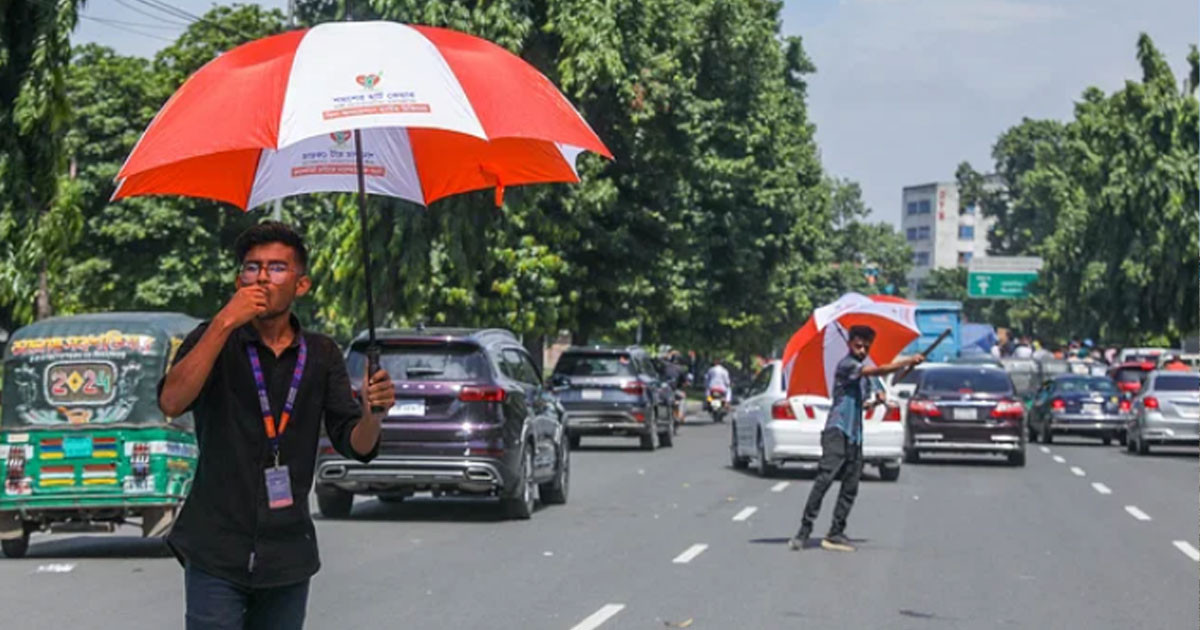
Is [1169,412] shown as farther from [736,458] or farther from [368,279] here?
[368,279]

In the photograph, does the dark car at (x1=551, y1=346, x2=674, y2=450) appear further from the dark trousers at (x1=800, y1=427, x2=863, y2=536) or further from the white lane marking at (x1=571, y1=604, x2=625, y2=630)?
the white lane marking at (x1=571, y1=604, x2=625, y2=630)

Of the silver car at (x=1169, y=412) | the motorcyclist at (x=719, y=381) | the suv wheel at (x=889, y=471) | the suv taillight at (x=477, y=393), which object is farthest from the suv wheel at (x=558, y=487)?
the motorcyclist at (x=719, y=381)

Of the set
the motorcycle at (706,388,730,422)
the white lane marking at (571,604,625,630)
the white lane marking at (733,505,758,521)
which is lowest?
the white lane marking at (571,604,625,630)

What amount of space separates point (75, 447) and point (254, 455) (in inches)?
377

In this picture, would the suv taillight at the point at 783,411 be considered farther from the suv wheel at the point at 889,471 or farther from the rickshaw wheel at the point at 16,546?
the rickshaw wheel at the point at 16,546

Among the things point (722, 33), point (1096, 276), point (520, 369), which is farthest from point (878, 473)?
point (1096, 276)

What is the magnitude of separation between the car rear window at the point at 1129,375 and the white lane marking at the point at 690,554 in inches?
1230

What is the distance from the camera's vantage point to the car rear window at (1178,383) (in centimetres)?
3469

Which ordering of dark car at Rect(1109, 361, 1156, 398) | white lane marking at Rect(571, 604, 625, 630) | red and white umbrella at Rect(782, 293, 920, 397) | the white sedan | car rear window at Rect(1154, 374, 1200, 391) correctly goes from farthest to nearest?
dark car at Rect(1109, 361, 1156, 398) < car rear window at Rect(1154, 374, 1200, 391) < the white sedan < red and white umbrella at Rect(782, 293, 920, 397) < white lane marking at Rect(571, 604, 625, 630)

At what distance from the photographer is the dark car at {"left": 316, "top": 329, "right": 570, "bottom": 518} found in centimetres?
1747

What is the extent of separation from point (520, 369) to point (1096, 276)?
51.3 metres

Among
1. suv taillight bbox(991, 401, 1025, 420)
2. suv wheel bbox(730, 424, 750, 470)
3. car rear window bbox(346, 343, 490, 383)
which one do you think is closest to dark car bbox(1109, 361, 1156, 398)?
suv taillight bbox(991, 401, 1025, 420)

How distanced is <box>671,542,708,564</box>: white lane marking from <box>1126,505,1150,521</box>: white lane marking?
600 centimetres

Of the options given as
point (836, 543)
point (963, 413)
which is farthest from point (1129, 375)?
point (836, 543)
